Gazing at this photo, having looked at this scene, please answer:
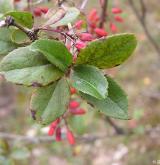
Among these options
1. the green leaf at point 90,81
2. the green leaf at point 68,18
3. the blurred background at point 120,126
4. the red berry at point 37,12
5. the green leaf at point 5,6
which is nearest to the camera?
the green leaf at point 90,81

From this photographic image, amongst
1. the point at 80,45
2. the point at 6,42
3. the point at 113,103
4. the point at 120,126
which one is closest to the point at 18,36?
the point at 6,42

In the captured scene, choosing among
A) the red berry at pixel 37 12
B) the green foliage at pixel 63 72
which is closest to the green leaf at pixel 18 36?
the green foliage at pixel 63 72

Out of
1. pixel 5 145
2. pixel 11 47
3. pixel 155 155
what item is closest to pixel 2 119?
pixel 155 155

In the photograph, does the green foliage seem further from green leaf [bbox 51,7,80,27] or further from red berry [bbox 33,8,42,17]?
red berry [bbox 33,8,42,17]

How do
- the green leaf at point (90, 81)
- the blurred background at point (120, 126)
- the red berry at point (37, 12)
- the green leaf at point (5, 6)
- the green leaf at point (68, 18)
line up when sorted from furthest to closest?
1. the blurred background at point (120, 126)
2. the red berry at point (37, 12)
3. the green leaf at point (5, 6)
4. the green leaf at point (68, 18)
5. the green leaf at point (90, 81)

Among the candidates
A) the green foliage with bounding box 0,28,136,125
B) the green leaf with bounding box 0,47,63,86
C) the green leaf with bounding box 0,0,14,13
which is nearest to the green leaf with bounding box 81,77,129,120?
the green foliage with bounding box 0,28,136,125

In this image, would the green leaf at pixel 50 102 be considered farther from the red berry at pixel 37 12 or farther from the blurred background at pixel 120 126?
the blurred background at pixel 120 126

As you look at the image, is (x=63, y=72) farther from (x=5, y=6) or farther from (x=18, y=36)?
(x=5, y=6)
